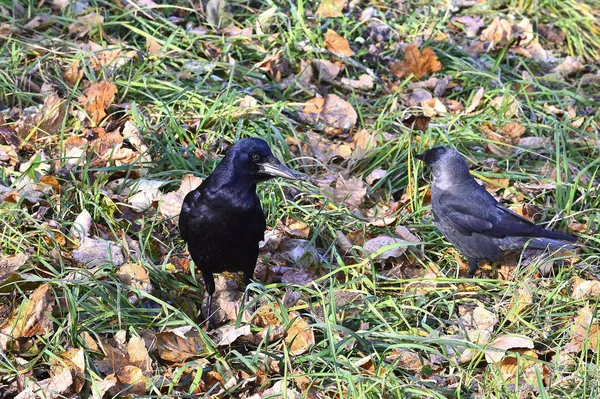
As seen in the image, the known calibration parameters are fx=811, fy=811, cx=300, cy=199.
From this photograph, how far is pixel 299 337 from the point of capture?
3340mm

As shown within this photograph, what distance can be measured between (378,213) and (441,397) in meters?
1.64

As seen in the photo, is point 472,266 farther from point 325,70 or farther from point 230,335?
point 325,70

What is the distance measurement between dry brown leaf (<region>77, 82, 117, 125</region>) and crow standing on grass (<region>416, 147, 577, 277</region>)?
189 centimetres

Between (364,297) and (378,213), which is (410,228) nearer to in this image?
(378,213)

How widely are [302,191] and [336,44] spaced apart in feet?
5.03

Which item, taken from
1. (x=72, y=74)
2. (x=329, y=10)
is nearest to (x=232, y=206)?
(x=72, y=74)

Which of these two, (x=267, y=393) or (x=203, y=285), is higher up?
(x=267, y=393)

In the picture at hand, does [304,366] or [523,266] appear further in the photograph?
[523,266]

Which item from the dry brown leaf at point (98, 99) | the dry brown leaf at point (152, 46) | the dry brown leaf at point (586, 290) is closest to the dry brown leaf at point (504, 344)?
the dry brown leaf at point (586, 290)

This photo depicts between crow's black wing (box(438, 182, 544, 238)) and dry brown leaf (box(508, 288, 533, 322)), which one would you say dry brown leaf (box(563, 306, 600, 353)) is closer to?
dry brown leaf (box(508, 288, 533, 322))

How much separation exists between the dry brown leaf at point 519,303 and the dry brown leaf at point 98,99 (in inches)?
99.2

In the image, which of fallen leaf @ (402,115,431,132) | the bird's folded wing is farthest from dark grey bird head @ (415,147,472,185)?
fallen leaf @ (402,115,431,132)

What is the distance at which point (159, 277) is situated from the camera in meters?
3.73

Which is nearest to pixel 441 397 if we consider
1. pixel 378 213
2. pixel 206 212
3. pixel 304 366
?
pixel 304 366
